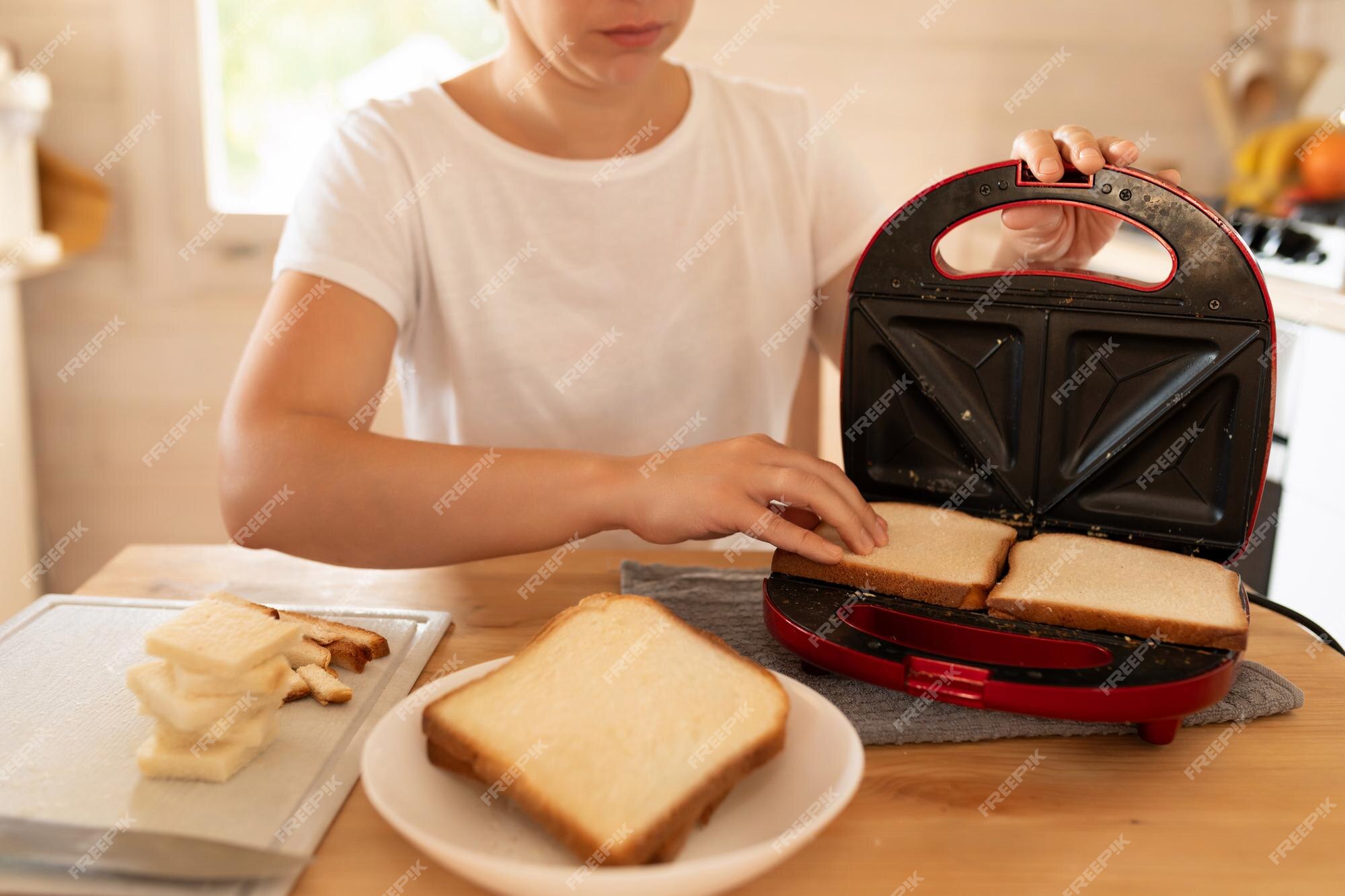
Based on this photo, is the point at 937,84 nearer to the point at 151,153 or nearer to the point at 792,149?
the point at 792,149

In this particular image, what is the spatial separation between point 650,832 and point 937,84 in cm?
256

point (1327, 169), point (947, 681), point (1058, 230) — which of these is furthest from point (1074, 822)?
point (1327, 169)

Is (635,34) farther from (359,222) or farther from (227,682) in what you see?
(227,682)

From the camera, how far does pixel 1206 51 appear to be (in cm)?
290

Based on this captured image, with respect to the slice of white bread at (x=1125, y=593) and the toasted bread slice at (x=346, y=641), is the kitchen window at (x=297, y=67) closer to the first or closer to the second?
the toasted bread slice at (x=346, y=641)

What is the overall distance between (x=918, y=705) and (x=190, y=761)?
1.75 ft

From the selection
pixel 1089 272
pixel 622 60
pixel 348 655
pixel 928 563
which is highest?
pixel 622 60

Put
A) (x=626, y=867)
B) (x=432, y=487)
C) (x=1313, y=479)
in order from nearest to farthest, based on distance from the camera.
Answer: (x=626, y=867)
(x=432, y=487)
(x=1313, y=479)

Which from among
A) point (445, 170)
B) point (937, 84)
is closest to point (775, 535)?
point (445, 170)

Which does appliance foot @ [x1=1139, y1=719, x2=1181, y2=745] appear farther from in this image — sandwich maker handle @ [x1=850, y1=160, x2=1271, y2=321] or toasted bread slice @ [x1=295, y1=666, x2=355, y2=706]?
toasted bread slice @ [x1=295, y1=666, x2=355, y2=706]

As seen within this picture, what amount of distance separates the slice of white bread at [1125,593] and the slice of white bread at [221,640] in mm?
550

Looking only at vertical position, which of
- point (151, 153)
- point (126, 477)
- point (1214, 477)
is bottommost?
point (126, 477)

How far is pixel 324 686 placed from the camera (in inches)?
33.6

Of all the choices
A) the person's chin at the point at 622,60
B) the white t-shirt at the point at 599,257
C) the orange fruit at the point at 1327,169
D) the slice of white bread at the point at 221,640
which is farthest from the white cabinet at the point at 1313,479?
the slice of white bread at the point at 221,640
